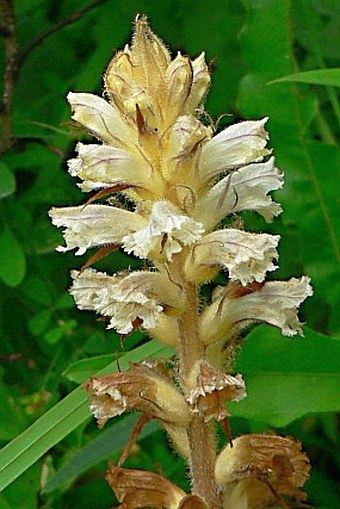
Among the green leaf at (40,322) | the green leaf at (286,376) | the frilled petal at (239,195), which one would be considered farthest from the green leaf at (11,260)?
the frilled petal at (239,195)

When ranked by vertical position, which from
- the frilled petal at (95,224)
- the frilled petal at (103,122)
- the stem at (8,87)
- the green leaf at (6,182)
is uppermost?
the stem at (8,87)

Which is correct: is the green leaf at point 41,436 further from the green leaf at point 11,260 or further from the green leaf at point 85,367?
the green leaf at point 11,260

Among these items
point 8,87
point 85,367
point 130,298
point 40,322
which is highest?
point 8,87

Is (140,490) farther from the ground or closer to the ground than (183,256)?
closer to the ground

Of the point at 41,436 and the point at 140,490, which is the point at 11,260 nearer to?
the point at 41,436

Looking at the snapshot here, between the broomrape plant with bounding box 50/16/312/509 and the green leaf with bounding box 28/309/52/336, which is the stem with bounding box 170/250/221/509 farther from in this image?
the green leaf with bounding box 28/309/52/336

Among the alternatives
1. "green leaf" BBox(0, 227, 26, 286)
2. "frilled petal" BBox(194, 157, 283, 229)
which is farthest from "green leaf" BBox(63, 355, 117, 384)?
"frilled petal" BBox(194, 157, 283, 229)

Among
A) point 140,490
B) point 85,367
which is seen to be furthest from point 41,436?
point 85,367
